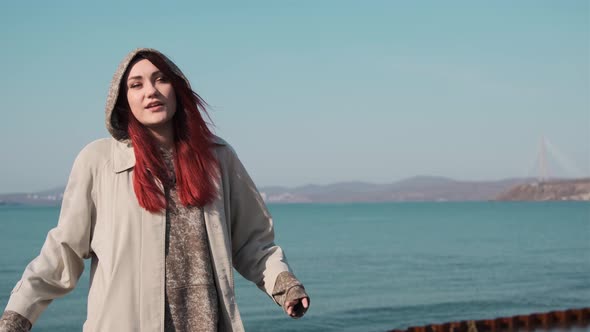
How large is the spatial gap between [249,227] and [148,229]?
0.43m

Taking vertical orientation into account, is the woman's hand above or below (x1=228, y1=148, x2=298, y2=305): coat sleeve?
below

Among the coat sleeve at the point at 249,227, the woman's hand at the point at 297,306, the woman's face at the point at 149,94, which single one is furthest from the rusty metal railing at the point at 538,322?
the woman's face at the point at 149,94

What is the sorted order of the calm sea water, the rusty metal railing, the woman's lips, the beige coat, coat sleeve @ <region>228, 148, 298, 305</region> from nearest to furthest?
the beige coat < the woman's lips < coat sleeve @ <region>228, 148, 298, 305</region> < the rusty metal railing < the calm sea water

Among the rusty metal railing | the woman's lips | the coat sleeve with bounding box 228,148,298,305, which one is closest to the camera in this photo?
the woman's lips

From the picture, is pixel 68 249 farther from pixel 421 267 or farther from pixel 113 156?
pixel 421 267

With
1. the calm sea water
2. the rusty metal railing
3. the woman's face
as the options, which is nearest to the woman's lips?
the woman's face

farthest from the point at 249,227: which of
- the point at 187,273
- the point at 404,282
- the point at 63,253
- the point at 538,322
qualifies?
the point at 404,282

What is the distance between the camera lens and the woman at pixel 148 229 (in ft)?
9.72

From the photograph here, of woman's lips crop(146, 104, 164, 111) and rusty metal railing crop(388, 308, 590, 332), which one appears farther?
rusty metal railing crop(388, 308, 590, 332)

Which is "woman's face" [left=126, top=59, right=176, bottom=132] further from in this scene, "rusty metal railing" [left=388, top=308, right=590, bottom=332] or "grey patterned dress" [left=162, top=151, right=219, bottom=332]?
"rusty metal railing" [left=388, top=308, right=590, bottom=332]

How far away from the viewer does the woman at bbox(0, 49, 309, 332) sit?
2.96 metres

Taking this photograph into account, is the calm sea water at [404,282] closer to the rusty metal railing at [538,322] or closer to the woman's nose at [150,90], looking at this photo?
the rusty metal railing at [538,322]

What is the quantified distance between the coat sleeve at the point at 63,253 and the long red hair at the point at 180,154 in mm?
178

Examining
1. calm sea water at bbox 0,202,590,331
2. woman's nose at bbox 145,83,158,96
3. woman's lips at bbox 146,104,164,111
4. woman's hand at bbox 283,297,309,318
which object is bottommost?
calm sea water at bbox 0,202,590,331
